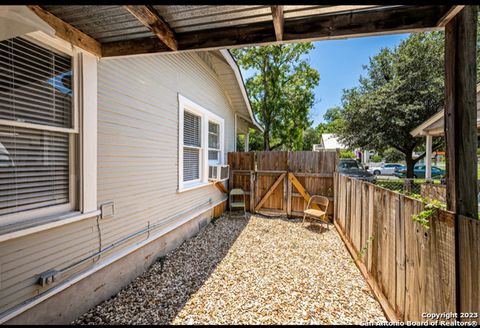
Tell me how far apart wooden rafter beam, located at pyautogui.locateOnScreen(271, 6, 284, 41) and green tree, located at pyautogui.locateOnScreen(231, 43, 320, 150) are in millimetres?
11920

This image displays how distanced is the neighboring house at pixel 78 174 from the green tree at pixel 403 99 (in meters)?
13.4

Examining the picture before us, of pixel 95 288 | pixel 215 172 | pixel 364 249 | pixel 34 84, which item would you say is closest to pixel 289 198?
pixel 215 172

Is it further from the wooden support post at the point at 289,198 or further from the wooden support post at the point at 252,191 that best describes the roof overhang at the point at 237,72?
the wooden support post at the point at 289,198

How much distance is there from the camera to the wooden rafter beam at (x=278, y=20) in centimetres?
185

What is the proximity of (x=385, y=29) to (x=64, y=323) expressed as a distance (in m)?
4.59

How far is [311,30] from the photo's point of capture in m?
2.18

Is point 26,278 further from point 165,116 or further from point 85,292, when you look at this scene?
point 165,116

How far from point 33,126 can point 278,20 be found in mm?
2670

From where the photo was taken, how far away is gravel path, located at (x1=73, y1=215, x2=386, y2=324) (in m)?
2.47

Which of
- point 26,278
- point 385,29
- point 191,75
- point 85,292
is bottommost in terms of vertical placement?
point 85,292

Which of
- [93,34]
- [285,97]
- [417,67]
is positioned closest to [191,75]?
[93,34]

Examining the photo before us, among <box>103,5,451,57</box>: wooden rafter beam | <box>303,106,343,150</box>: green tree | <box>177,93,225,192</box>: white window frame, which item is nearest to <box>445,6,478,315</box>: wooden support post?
<box>103,5,451,57</box>: wooden rafter beam

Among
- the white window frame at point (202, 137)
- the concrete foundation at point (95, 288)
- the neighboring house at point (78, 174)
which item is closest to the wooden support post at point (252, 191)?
the white window frame at point (202, 137)

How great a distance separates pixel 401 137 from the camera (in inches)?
492
